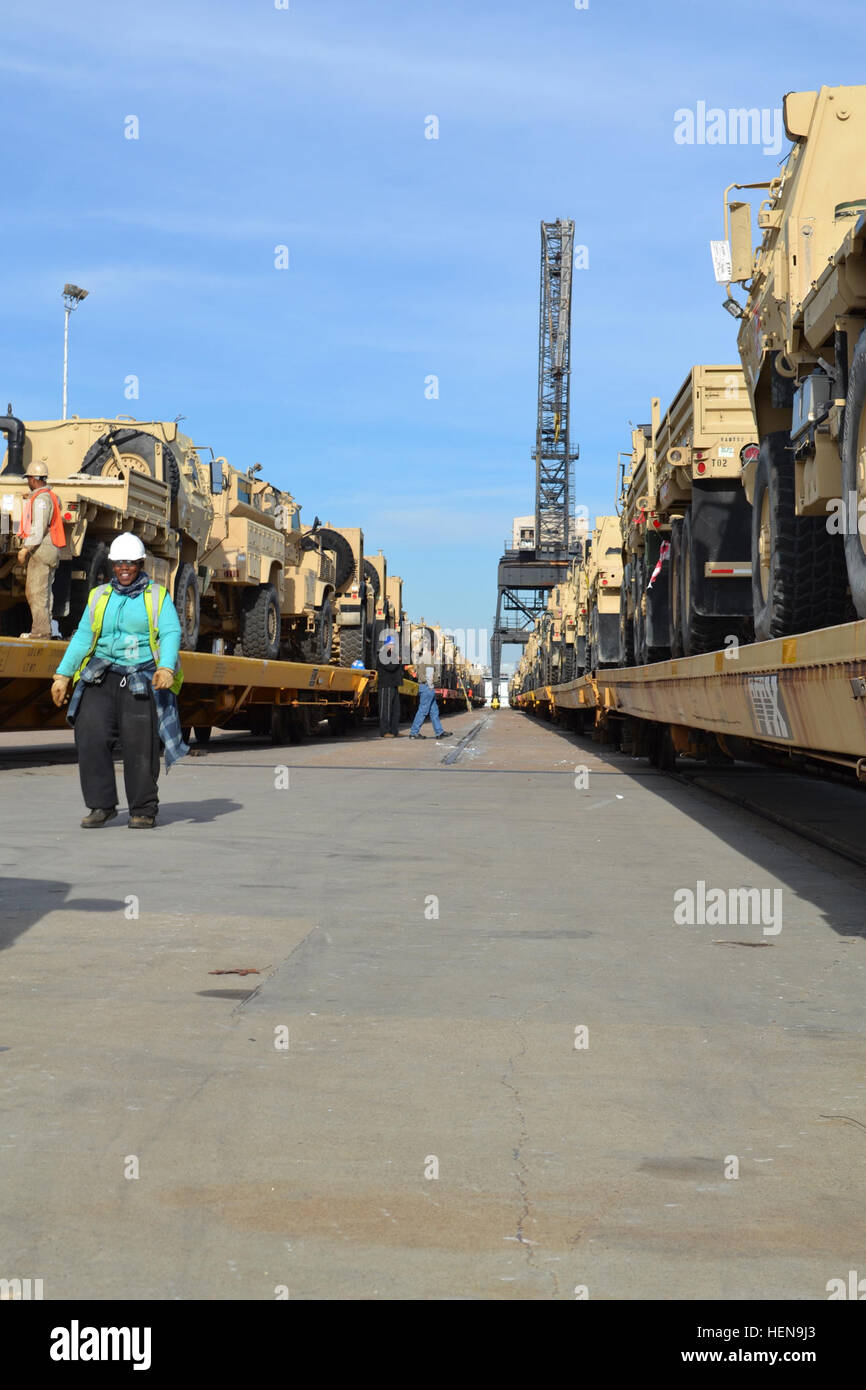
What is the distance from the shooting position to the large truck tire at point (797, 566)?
24.8 feet

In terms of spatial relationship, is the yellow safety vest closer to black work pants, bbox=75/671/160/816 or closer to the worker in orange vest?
black work pants, bbox=75/671/160/816

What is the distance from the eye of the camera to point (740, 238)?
9.16m

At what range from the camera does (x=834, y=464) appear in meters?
6.67

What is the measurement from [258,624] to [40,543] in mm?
7760

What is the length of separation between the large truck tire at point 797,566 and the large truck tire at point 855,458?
1.30 m

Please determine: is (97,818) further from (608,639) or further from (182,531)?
(608,639)

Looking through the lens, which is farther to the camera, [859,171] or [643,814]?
[643,814]

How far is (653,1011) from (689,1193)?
146 centimetres

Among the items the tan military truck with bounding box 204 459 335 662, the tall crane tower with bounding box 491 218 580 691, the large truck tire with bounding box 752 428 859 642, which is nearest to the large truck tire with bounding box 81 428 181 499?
the tan military truck with bounding box 204 459 335 662

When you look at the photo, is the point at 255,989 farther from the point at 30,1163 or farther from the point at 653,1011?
the point at 30,1163

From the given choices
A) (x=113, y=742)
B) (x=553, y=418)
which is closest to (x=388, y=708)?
(x=113, y=742)

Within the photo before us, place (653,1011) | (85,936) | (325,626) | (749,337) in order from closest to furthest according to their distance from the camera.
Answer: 1. (653,1011)
2. (85,936)
3. (749,337)
4. (325,626)

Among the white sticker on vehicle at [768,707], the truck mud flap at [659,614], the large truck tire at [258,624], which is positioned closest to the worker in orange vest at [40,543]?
the truck mud flap at [659,614]

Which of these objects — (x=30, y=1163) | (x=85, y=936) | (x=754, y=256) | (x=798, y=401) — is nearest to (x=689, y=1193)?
(x=30, y=1163)
